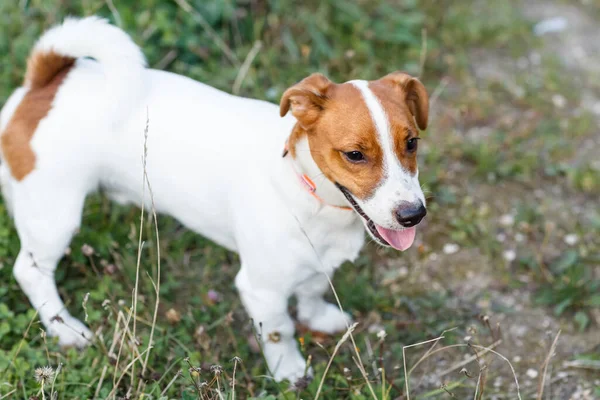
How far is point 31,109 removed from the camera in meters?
3.13

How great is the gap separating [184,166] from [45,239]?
759mm

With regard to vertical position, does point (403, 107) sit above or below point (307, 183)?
above

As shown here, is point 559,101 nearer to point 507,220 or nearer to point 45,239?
point 507,220

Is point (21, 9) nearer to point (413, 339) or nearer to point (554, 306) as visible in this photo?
point (413, 339)

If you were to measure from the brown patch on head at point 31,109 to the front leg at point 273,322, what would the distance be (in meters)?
1.09

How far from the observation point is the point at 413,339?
3605 mm

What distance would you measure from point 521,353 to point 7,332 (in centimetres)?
252

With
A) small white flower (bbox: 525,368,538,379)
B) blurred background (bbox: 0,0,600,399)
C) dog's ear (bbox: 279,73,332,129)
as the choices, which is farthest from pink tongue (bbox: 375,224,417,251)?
small white flower (bbox: 525,368,538,379)

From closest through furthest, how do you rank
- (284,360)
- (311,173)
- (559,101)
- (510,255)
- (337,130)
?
(337,130)
(311,173)
(284,360)
(510,255)
(559,101)

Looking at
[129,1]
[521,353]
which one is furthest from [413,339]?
[129,1]

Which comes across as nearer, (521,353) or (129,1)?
(521,353)

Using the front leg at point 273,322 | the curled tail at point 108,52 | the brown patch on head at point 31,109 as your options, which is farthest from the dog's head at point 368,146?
the brown patch on head at point 31,109

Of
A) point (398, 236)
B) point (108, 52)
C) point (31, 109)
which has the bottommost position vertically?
point (398, 236)

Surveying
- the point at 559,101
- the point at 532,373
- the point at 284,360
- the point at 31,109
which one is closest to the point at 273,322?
the point at 284,360
